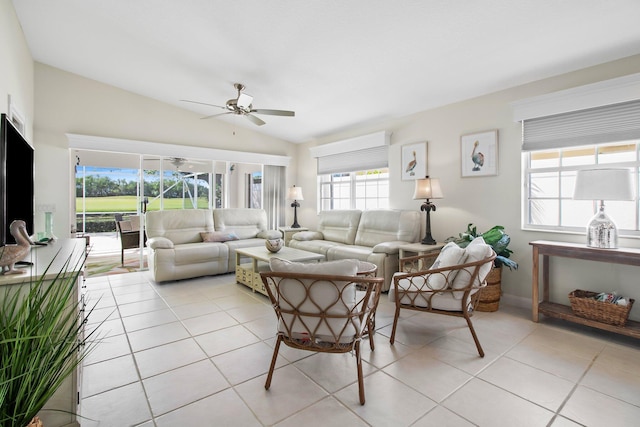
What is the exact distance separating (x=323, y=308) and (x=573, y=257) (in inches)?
93.9

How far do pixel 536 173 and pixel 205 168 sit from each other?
204 inches

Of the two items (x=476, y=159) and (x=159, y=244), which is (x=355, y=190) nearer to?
(x=476, y=159)

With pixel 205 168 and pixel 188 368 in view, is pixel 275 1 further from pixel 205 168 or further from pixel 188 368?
pixel 205 168

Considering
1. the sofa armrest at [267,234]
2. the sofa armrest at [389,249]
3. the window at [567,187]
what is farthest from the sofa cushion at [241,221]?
the window at [567,187]

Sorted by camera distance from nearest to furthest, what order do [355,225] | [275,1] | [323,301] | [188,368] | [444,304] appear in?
[323,301] → [188,368] → [444,304] → [275,1] → [355,225]

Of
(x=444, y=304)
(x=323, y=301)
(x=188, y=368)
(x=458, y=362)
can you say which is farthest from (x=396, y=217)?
(x=188, y=368)

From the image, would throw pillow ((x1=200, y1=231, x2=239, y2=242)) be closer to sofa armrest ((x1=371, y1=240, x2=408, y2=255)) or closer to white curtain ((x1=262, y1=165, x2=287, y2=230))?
white curtain ((x1=262, y1=165, x2=287, y2=230))

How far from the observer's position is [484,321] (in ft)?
9.80

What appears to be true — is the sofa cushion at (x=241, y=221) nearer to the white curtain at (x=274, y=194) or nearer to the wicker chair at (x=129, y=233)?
the white curtain at (x=274, y=194)

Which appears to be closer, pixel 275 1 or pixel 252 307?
pixel 275 1

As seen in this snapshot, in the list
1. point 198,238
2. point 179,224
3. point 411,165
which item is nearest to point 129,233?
point 179,224

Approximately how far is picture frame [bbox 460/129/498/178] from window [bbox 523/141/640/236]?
1.11ft

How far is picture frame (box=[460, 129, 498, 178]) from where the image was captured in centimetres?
365

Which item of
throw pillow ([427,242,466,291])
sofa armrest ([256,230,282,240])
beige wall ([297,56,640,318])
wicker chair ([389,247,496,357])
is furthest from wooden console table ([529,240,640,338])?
sofa armrest ([256,230,282,240])
